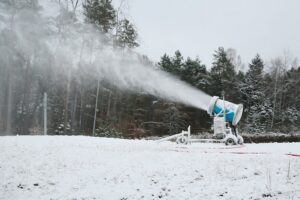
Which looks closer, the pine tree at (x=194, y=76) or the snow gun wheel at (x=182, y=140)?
the snow gun wheel at (x=182, y=140)

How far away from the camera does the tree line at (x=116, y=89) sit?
112 feet

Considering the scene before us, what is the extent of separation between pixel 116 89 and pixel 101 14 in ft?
35.8

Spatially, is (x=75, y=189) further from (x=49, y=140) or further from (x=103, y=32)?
(x=103, y=32)

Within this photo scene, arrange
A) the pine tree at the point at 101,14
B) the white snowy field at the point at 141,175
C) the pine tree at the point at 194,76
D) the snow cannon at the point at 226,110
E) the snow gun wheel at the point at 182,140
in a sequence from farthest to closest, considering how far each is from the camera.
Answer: the pine tree at the point at 194,76
the pine tree at the point at 101,14
the snow gun wheel at the point at 182,140
the snow cannon at the point at 226,110
the white snowy field at the point at 141,175

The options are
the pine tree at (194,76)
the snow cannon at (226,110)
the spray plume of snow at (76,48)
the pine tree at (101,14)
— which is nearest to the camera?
the snow cannon at (226,110)

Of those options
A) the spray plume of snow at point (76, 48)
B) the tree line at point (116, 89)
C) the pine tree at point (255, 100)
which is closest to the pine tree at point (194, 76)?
the tree line at point (116, 89)

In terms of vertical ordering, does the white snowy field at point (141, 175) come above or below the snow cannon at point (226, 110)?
below

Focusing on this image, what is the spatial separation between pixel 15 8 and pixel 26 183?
913 inches

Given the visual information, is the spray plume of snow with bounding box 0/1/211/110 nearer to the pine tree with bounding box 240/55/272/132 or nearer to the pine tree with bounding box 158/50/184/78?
the pine tree with bounding box 158/50/184/78

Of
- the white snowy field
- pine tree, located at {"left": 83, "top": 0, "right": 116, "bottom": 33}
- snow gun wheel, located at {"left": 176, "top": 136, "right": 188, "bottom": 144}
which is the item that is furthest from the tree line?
the white snowy field

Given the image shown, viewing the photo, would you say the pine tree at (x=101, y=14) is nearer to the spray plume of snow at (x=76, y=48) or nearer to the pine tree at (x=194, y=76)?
the spray plume of snow at (x=76, y=48)

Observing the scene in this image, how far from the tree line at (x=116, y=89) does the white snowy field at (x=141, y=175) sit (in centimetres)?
1969

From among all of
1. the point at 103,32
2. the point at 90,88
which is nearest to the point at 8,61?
the point at 103,32

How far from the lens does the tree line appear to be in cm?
3406
